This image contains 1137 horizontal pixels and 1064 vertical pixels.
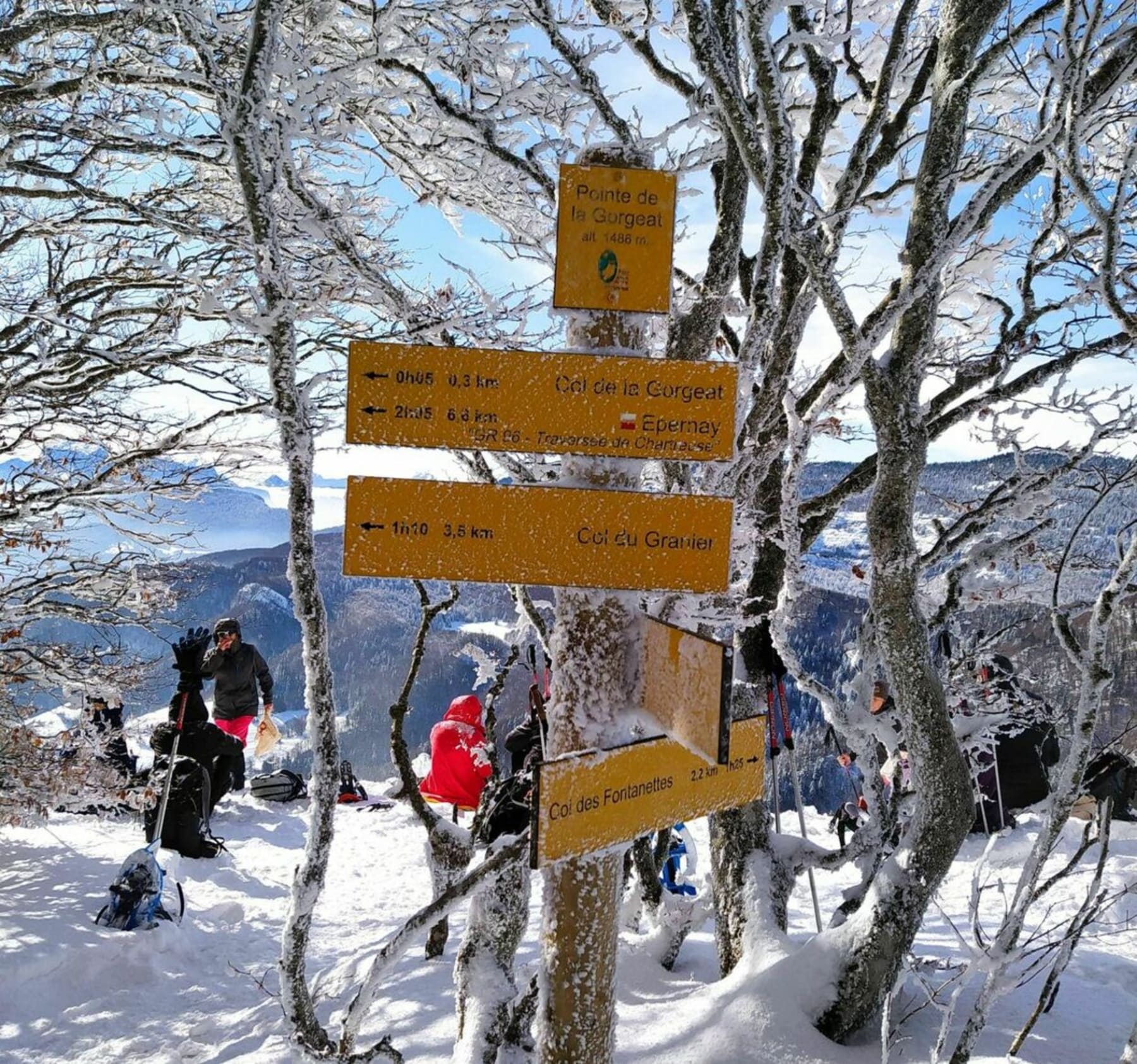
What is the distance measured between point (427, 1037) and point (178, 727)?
340cm

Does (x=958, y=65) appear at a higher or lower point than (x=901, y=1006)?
higher

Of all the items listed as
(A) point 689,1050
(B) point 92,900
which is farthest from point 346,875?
(A) point 689,1050

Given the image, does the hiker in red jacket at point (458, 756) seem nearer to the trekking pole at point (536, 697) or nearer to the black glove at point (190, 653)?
the black glove at point (190, 653)

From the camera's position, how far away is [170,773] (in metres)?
5.85

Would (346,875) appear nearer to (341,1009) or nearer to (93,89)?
(341,1009)

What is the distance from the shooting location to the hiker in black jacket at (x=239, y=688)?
812 centimetres

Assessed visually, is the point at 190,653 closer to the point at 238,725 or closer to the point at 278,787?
the point at 238,725

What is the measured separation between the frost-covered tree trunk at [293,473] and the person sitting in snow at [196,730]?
3.82 metres

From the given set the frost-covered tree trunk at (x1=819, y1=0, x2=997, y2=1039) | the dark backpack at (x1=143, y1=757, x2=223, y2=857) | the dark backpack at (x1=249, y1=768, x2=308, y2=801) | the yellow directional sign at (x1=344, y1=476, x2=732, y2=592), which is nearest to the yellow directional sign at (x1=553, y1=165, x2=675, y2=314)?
the yellow directional sign at (x1=344, y1=476, x2=732, y2=592)

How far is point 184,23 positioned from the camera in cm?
285

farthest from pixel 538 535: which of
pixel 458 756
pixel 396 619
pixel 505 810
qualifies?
pixel 396 619

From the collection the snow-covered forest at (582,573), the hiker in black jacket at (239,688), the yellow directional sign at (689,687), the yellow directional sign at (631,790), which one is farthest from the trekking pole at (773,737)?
the hiker in black jacket at (239,688)

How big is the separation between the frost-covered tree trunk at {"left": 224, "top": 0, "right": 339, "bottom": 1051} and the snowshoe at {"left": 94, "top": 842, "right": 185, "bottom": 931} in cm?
309

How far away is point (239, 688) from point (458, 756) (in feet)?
9.63
